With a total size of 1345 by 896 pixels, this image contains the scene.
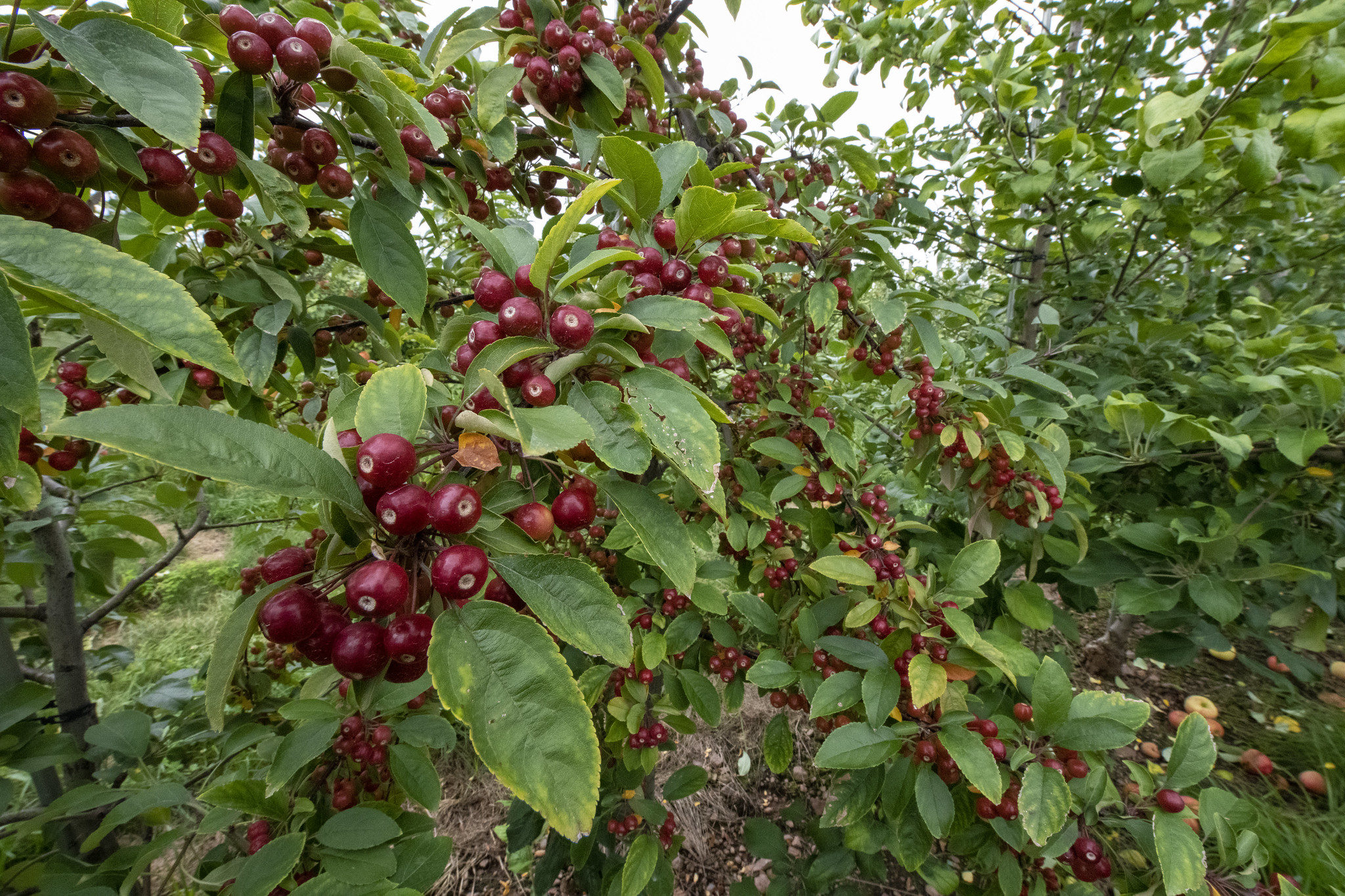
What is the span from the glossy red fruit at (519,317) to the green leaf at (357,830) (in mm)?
1080

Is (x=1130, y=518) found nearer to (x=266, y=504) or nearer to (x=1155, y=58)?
(x=1155, y=58)

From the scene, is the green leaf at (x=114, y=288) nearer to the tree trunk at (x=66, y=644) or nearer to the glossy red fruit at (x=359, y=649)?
the glossy red fruit at (x=359, y=649)

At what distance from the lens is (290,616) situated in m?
0.64

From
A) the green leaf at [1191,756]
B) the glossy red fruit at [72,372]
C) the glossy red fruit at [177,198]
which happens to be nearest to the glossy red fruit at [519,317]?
the glossy red fruit at [177,198]

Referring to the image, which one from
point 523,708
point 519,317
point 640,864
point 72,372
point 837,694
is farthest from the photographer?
point 640,864

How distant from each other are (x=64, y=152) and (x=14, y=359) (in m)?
0.47

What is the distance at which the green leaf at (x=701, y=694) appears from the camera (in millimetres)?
1683

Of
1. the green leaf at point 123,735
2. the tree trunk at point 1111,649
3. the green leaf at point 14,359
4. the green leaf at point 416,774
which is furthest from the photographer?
the tree trunk at point 1111,649

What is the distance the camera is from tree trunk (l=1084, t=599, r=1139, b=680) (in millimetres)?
3176

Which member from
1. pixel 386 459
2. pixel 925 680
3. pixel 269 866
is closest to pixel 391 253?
pixel 386 459

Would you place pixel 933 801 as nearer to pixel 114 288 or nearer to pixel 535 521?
pixel 535 521

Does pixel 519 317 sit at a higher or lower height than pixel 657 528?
higher

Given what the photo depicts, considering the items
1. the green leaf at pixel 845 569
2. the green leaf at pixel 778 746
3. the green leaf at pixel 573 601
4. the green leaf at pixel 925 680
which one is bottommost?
the green leaf at pixel 778 746

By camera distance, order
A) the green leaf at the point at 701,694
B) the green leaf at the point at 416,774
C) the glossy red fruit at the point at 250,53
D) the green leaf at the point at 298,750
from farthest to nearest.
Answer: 1. the green leaf at the point at 701,694
2. the green leaf at the point at 416,774
3. the green leaf at the point at 298,750
4. the glossy red fruit at the point at 250,53
